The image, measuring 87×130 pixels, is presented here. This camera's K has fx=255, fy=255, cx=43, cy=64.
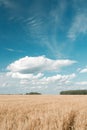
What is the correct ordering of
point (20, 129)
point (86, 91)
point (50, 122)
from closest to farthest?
point (20, 129) → point (50, 122) → point (86, 91)

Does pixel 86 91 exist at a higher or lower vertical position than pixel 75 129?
higher

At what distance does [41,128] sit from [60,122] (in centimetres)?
84

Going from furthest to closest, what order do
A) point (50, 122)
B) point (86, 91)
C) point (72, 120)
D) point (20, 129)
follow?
point (86, 91) → point (72, 120) → point (50, 122) → point (20, 129)

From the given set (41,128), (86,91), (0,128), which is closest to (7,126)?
(0,128)

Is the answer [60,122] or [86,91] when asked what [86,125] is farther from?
[86,91]

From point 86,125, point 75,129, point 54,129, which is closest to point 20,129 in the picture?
point 54,129

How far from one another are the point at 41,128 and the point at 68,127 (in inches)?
49.4

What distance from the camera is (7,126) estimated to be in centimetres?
720

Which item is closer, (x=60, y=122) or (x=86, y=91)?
(x=60, y=122)

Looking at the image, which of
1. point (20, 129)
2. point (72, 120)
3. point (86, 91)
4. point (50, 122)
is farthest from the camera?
point (86, 91)

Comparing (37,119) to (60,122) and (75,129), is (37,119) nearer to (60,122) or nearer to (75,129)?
(60,122)

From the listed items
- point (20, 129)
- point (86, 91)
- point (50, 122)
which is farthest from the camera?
point (86, 91)

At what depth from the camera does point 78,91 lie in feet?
458

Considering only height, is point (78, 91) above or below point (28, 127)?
above
